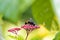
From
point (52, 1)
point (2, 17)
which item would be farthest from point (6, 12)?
point (52, 1)

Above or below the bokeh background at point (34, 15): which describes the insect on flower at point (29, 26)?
below

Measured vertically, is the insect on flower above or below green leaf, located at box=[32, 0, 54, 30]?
below

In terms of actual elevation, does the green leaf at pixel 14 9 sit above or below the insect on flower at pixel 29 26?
above

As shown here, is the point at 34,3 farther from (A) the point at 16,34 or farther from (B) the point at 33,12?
(A) the point at 16,34

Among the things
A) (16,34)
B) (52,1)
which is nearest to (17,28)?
(16,34)

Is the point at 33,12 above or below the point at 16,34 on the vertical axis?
above
